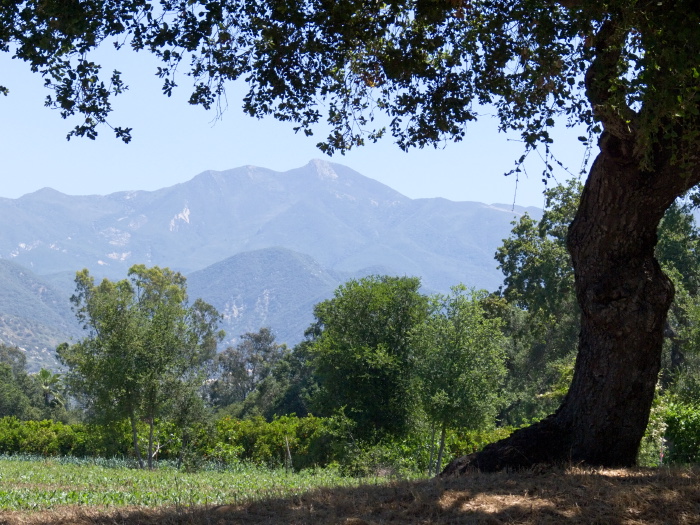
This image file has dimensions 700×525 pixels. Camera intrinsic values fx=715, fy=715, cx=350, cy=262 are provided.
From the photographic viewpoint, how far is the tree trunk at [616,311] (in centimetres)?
683

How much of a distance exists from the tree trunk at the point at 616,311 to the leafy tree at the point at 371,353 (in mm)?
14464

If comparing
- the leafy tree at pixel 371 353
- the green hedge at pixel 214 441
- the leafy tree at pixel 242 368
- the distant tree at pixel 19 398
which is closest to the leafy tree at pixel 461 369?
the leafy tree at pixel 371 353

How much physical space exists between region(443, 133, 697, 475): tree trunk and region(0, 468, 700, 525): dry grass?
0.56 meters

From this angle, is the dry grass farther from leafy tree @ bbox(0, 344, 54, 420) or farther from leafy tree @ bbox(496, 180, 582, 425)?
leafy tree @ bbox(0, 344, 54, 420)

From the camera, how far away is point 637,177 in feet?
22.5

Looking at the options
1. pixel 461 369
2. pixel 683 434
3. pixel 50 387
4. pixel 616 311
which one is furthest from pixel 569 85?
pixel 50 387

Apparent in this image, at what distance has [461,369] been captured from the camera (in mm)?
18359

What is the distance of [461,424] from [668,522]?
46.3 feet

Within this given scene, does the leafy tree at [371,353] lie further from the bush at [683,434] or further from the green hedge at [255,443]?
the bush at [683,434]

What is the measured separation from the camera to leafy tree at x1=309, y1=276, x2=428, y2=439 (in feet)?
72.8

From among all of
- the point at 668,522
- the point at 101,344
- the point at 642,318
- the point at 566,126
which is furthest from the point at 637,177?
the point at 101,344

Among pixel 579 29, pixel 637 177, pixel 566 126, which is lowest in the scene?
pixel 637 177

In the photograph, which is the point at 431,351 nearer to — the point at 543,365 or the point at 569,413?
the point at 569,413

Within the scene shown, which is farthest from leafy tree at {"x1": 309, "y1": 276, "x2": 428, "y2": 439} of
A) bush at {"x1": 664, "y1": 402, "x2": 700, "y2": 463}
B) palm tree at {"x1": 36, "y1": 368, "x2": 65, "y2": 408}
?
palm tree at {"x1": 36, "y1": 368, "x2": 65, "y2": 408}
